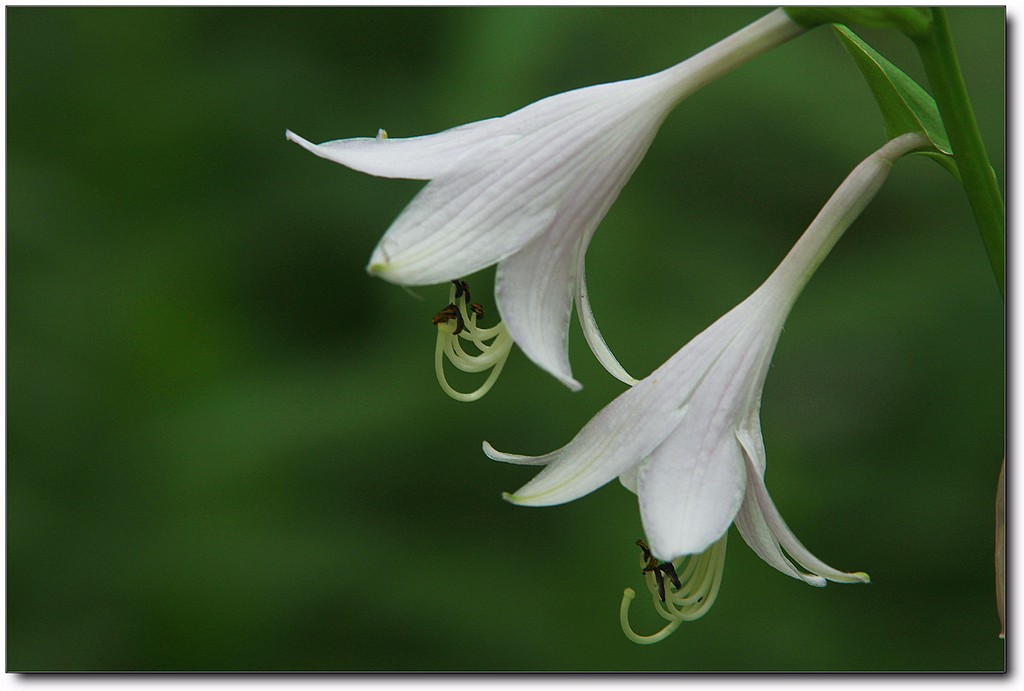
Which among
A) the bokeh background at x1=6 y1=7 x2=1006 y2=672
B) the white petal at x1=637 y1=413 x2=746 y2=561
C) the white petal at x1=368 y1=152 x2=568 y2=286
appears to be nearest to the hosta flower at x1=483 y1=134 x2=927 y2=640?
the white petal at x1=637 y1=413 x2=746 y2=561

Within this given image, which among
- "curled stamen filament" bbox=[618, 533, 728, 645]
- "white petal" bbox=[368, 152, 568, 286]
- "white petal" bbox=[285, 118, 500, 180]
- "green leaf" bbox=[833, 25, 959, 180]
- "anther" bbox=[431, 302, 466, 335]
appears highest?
"green leaf" bbox=[833, 25, 959, 180]

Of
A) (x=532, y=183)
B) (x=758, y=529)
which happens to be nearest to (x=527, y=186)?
(x=532, y=183)

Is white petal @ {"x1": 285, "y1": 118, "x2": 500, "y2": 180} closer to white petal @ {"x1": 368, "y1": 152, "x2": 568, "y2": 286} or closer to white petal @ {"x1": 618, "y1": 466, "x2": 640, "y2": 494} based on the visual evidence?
white petal @ {"x1": 368, "y1": 152, "x2": 568, "y2": 286}

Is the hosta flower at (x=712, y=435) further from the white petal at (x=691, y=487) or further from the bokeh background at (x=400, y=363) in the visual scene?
the bokeh background at (x=400, y=363)

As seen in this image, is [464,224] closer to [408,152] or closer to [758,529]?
[408,152]

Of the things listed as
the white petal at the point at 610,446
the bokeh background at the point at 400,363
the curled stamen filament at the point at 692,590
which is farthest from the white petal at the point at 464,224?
the bokeh background at the point at 400,363

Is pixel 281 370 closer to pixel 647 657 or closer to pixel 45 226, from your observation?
pixel 45 226
